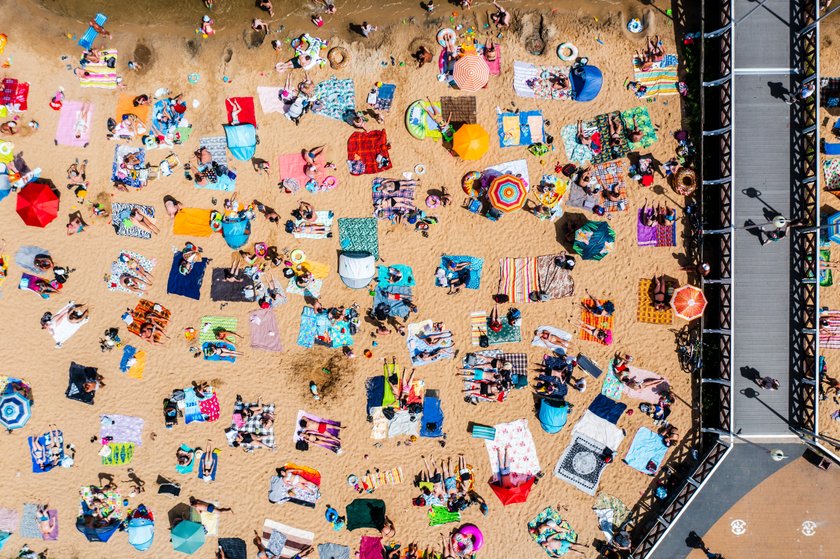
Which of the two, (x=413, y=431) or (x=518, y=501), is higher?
(x=413, y=431)

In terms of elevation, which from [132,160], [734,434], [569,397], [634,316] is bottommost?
[734,434]

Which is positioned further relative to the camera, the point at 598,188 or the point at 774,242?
the point at 598,188

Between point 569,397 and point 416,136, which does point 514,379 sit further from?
point 416,136

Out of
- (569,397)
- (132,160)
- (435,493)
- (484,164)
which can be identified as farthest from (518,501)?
(132,160)

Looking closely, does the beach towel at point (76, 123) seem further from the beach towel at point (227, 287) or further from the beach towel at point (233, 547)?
the beach towel at point (233, 547)

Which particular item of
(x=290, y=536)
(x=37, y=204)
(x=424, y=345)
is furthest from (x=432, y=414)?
(x=37, y=204)

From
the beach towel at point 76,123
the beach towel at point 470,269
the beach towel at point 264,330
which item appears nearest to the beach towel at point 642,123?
the beach towel at point 470,269
